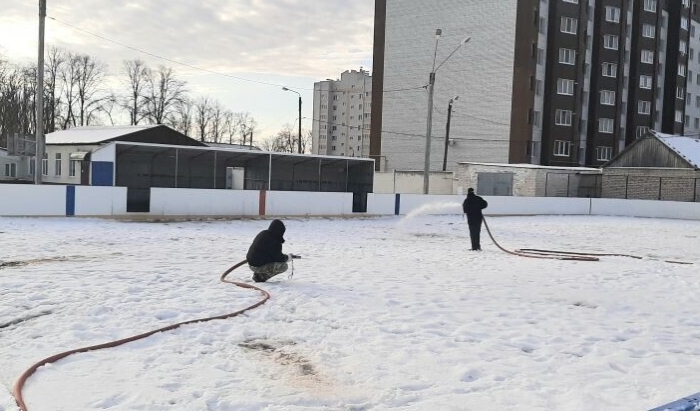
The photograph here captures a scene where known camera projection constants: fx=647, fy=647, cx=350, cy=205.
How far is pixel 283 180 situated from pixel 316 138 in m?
108

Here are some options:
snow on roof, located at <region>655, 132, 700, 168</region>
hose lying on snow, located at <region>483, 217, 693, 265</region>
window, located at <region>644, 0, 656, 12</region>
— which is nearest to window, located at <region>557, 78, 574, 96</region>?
snow on roof, located at <region>655, 132, 700, 168</region>

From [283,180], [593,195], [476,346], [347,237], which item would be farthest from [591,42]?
[476,346]

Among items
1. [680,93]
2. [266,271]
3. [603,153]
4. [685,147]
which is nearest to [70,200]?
[266,271]

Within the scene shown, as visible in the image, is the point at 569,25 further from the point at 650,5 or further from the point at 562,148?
the point at 650,5

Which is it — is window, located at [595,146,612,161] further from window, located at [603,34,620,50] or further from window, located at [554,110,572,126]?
window, located at [603,34,620,50]

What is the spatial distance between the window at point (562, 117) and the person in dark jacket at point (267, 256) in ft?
170

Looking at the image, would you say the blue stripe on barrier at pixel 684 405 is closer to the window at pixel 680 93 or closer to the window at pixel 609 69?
the window at pixel 609 69

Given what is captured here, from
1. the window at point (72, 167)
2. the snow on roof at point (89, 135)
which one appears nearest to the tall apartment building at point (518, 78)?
the snow on roof at point (89, 135)

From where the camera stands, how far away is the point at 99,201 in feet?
75.5

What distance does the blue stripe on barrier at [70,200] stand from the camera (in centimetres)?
2232

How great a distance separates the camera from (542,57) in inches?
2279

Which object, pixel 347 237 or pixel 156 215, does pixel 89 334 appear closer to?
pixel 347 237

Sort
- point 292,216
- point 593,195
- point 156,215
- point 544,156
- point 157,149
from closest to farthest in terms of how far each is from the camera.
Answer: point 156,215, point 292,216, point 157,149, point 593,195, point 544,156

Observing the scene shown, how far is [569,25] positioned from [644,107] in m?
17.7
